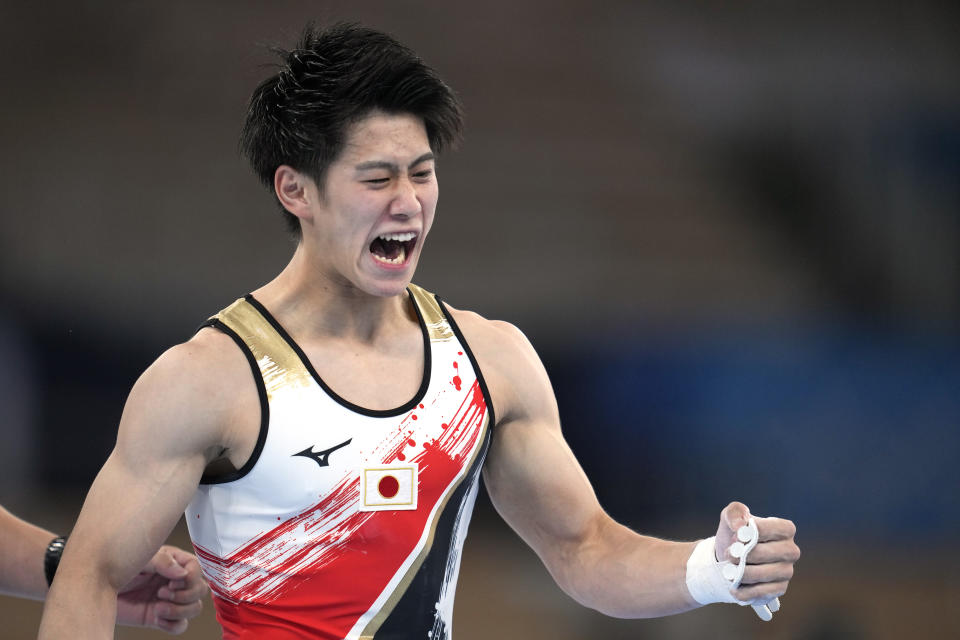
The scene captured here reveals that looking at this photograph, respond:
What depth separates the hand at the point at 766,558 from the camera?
1.55m

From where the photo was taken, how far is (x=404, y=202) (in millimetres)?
1664

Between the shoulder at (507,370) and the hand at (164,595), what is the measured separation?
1.90ft

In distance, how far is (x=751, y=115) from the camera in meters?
4.11

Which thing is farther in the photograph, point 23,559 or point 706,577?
point 23,559

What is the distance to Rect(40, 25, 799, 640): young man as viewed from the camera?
1566mm

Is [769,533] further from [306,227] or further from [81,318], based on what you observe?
[81,318]

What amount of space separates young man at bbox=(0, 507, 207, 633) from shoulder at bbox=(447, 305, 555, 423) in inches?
23.0

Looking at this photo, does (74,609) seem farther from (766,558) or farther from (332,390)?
(766,558)

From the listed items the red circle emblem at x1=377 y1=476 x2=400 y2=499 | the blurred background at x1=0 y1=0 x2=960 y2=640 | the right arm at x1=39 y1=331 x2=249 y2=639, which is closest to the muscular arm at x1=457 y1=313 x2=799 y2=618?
the red circle emblem at x1=377 y1=476 x2=400 y2=499

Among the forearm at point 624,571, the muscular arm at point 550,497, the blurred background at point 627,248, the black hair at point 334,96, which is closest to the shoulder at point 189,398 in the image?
the black hair at point 334,96

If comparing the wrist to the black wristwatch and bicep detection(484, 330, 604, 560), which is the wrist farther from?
the black wristwatch

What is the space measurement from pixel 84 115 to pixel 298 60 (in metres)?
2.31

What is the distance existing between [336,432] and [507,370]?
0.32 m

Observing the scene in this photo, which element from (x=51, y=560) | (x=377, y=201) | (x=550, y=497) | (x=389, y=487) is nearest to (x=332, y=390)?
(x=389, y=487)
